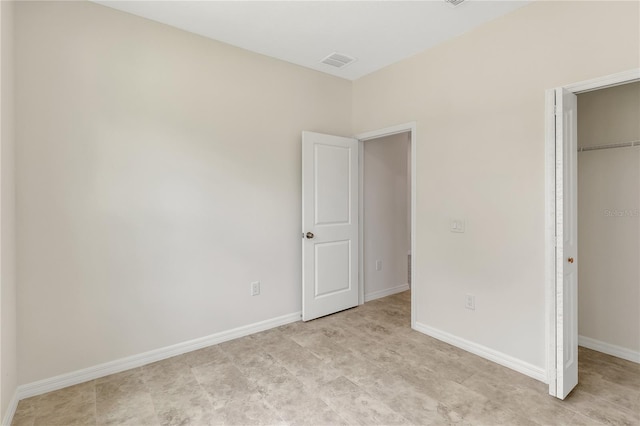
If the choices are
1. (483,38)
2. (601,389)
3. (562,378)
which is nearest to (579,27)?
(483,38)

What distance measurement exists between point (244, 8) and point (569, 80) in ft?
7.91

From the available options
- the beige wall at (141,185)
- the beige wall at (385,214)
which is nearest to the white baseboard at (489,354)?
the beige wall at (385,214)

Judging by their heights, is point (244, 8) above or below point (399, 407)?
above

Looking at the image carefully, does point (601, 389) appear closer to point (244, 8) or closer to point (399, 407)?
point (399, 407)

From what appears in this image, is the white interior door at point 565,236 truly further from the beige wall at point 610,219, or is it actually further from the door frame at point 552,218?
the beige wall at point 610,219

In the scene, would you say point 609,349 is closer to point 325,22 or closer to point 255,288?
point 255,288

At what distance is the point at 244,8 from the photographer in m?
2.49

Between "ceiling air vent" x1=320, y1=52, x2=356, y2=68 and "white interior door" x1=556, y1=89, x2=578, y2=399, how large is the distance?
6.38ft

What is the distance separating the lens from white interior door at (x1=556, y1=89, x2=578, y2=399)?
207 centimetres

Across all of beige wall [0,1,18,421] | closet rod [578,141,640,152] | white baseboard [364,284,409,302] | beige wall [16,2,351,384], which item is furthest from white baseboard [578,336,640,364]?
beige wall [0,1,18,421]

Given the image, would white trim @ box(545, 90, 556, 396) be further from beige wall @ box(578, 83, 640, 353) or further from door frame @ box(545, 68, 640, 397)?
beige wall @ box(578, 83, 640, 353)

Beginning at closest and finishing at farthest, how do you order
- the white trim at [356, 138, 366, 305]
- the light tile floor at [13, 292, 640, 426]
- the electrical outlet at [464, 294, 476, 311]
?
the light tile floor at [13, 292, 640, 426]
the electrical outlet at [464, 294, 476, 311]
the white trim at [356, 138, 366, 305]

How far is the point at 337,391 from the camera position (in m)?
2.24

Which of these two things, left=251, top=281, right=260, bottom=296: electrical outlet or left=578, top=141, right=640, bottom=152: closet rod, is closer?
left=578, top=141, right=640, bottom=152: closet rod
